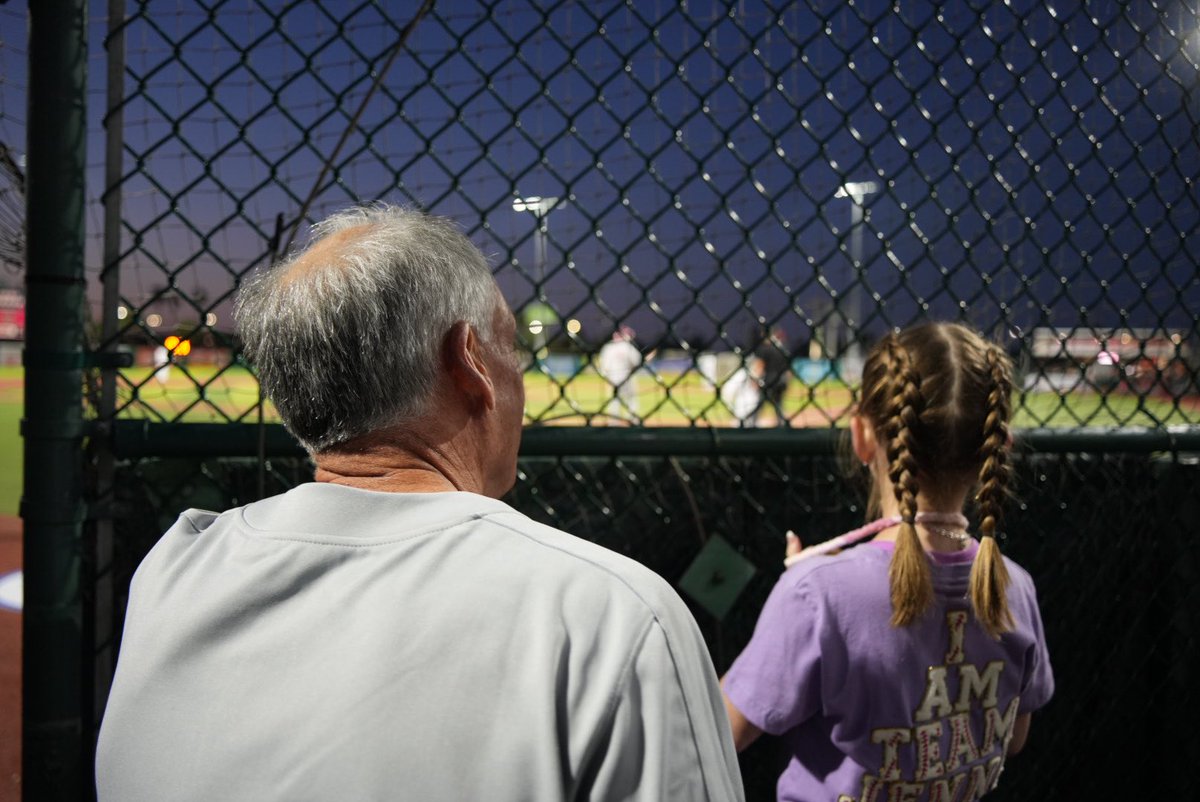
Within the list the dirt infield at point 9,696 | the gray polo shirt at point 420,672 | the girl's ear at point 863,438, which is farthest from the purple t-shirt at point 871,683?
the dirt infield at point 9,696

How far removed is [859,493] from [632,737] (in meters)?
1.52

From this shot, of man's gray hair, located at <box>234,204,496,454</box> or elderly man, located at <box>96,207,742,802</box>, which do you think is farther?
man's gray hair, located at <box>234,204,496,454</box>

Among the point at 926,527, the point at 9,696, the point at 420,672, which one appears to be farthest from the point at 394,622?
the point at 9,696

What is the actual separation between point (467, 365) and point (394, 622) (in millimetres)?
344

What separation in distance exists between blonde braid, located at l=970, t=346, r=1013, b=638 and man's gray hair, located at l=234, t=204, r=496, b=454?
1038 mm

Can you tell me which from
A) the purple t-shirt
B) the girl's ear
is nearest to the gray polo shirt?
the purple t-shirt

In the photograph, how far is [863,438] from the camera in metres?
1.80

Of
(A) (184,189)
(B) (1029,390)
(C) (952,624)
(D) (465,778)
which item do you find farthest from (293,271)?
(B) (1029,390)

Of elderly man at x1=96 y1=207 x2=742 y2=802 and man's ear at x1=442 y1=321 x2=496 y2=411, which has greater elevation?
man's ear at x1=442 y1=321 x2=496 y2=411

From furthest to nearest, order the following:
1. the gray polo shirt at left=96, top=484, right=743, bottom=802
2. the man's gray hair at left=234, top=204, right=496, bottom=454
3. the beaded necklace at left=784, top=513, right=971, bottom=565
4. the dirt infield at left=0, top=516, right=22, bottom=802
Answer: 1. the dirt infield at left=0, top=516, right=22, bottom=802
2. the beaded necklace at left=784, top=513, right=971, bottom=565
3. the man's gray hair at left=234, top=204, right=496, bottom=454
4. the gray polo shirt at left=96, top=484, right=743, bottom=802

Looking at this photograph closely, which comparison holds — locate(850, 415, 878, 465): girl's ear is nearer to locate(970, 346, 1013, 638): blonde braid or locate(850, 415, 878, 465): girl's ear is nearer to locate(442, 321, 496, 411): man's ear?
locate(970, 346, 1013, 638): blonde braid

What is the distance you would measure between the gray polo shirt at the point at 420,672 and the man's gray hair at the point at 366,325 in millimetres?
129

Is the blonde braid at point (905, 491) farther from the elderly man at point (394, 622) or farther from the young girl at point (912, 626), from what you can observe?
the elderly man at point (394, 622)

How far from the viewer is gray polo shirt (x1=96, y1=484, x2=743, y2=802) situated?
0.86m
